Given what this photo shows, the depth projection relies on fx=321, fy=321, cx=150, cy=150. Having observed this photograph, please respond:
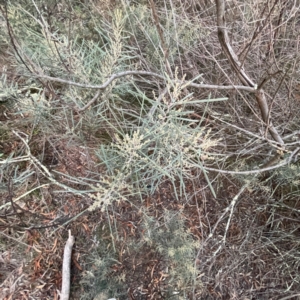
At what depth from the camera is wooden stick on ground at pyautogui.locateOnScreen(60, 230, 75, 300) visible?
66.3 inches

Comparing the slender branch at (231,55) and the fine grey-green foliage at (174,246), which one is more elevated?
Result: the slender branch at (231,55)

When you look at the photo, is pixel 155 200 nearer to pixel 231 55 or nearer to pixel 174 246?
pixel 174 246

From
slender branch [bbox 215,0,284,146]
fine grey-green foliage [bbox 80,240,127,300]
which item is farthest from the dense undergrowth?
slender branch [bbox 215,0,284,146]

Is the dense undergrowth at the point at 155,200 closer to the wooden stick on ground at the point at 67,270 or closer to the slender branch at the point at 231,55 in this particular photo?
the wooden stick on ground at the point at 67,270

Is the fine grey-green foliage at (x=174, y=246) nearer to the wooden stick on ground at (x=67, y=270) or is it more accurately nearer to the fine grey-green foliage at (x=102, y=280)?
the fine grey-green foliage at (x=102, y=280)

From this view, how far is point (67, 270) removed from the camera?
1.71m

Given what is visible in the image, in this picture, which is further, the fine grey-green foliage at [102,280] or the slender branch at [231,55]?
the fine grey-green foliage at [102,280]

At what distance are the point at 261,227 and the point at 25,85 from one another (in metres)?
1.50

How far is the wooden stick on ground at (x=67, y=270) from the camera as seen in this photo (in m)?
1.68

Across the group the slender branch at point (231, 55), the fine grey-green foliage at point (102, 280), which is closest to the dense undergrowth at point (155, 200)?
the fine grey-green foliage at point (102, 280)

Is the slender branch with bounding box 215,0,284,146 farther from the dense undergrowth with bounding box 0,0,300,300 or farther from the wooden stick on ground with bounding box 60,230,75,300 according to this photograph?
the wooden stick on ground with bounding box 60,230,75,300

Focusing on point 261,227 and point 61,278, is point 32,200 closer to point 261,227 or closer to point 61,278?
point 61,278

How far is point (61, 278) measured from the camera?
173 cm

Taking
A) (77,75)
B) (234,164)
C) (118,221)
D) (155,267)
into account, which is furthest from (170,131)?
(155,267)
